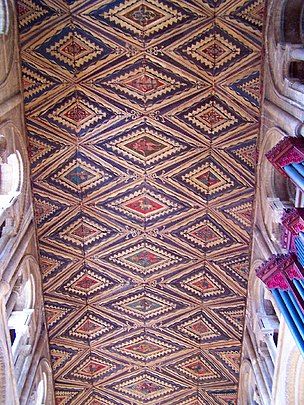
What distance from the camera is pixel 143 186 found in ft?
27.6

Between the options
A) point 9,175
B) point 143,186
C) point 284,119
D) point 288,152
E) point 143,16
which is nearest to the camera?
point 288,152

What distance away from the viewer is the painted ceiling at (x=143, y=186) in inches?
297

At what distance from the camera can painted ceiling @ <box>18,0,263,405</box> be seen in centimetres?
755

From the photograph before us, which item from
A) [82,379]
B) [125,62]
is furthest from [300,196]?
[82,379]

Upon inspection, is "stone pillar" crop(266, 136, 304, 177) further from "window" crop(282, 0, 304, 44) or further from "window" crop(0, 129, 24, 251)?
"window" crop(0, 129, 24, 251)

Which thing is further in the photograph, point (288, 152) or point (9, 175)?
point (9, 175)

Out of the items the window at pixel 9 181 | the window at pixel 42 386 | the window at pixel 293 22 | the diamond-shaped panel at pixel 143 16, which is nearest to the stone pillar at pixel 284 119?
the window at pixel 293 22

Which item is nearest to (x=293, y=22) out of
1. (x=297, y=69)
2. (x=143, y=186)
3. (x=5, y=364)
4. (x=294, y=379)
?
(x=297, y=69)

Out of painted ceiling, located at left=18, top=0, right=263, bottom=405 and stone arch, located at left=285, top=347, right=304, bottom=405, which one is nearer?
stone arch, located at left=285, top=347, right=304, bottom=405

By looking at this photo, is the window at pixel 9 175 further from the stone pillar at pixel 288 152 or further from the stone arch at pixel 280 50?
the stone arch at pixel 280 50

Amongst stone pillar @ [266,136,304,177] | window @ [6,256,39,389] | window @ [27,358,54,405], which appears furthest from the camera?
window @ [27,358,54,405]

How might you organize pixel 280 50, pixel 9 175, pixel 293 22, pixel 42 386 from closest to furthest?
pixel 280 50
pixel 293 22
pixel 9 175
pixel 42 386

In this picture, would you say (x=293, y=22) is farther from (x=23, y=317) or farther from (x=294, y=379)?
(x=23, y=317)

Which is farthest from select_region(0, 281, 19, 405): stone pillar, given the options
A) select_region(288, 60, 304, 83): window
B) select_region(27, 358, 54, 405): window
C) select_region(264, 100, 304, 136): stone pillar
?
select_region(288, 60, 304, 83): window
